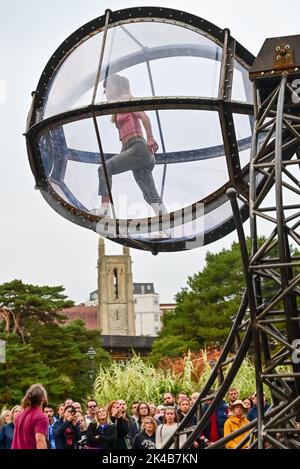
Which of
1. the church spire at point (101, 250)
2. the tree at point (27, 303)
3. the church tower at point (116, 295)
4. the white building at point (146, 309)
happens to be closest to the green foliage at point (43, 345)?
the tree at point (27, 303)

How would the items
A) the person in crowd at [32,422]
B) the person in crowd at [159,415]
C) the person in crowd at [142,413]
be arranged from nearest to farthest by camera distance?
the person in crowd at [32,422]
the person in crowd at [142,413]
the person in crowd at [159,415]

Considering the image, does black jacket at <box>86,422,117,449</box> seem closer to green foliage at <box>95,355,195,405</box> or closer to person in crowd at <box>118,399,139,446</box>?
person in crowd at <box>118,399,139,446</box>

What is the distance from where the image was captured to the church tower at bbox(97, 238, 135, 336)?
11069cm

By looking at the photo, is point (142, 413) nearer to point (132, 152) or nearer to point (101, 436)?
point (101, 436)

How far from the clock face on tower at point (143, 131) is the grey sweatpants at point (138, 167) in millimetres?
12

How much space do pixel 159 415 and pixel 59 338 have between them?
28183 millimetres

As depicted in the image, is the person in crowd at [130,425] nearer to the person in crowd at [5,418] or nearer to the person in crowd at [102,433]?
the person in crowd at [102,433]

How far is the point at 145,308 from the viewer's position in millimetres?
137125

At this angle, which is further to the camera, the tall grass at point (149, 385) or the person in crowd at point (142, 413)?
the tall grass at point (149, 385)

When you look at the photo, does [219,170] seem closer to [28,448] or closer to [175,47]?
[175,47]

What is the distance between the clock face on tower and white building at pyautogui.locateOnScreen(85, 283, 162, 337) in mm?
118406

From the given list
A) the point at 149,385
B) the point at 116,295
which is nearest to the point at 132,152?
the point at 149,385

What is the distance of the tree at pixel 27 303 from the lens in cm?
4078
